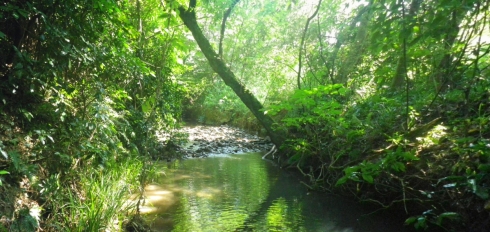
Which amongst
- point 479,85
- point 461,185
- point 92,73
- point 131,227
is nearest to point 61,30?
point 92,73

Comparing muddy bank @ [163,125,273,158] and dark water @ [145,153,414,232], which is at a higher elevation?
muddy bank @ [163,125,273,158]

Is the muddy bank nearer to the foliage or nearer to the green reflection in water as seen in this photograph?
the green reflection in water

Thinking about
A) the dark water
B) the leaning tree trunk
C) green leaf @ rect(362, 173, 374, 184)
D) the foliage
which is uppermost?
the leaning tree trunk

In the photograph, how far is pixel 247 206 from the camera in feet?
16.8

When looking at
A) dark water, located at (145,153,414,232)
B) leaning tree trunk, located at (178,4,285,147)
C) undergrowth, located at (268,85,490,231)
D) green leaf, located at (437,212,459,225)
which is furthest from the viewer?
leaning tree trunk, located at (178,4,285,147)

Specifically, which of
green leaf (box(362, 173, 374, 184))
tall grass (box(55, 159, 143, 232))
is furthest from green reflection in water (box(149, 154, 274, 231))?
green leaf (box(362, 173, 374, 184))

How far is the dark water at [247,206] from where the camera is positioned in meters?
4.36

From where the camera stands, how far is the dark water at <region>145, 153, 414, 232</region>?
4.36m

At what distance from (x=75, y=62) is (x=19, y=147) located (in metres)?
1.05

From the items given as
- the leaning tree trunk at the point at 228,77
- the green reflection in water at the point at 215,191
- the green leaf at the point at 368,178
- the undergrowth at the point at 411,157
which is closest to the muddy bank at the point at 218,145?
the green reflection in water at the point at 215,191

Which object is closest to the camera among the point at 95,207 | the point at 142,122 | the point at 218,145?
the point at 95,207

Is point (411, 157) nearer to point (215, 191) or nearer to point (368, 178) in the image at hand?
point (368, 178)

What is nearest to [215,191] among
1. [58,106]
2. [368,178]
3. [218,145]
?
[368,178]

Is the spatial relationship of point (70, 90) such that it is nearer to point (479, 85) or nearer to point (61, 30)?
point (61, 30)
